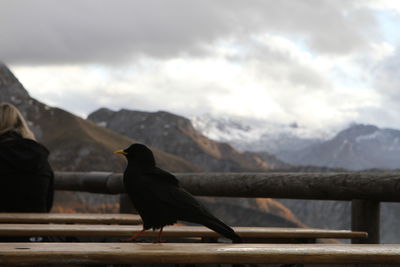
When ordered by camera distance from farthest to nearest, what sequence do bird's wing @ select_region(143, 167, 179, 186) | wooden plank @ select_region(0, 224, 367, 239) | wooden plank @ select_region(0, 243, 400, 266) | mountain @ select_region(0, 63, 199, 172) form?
mountain @ select_region(0, 63, 199, 172) < wooden plank @ select_region(0, 224, 367, 239) < bird's wing @ select_region(143, 167, 179, 186) < wooden plank @ select_region(0, 243, 400, 266)

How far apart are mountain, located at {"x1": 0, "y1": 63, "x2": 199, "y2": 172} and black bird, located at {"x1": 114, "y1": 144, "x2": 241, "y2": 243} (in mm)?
146776

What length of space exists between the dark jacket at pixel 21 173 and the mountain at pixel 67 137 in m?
145

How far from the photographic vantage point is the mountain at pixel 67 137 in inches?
5887

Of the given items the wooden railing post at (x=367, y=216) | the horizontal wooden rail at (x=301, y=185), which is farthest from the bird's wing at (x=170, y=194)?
the wooden railing post at (x=367, y=216)

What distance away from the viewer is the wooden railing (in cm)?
364

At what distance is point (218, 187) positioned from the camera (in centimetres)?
491

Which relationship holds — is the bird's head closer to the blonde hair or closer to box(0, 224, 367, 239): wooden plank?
box(0, 224, 367, 239): wooden plank

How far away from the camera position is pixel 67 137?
158 metres

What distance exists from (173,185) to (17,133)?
7.70 feet

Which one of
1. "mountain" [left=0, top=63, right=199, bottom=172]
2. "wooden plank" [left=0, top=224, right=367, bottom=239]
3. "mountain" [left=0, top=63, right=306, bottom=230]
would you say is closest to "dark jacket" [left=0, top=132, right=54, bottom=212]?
"wooden plank" [left=0, top=224, right=367, bottom=239]

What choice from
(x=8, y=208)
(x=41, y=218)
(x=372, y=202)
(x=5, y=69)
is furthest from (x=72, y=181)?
(x=5, y=69)

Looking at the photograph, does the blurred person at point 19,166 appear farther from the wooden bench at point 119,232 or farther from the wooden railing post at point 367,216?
the wooden railing post at point 367,216

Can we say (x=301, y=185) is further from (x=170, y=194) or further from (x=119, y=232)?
(x=170, y=194)

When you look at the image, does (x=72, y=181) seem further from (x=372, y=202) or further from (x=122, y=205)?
(x=372, y=202)
